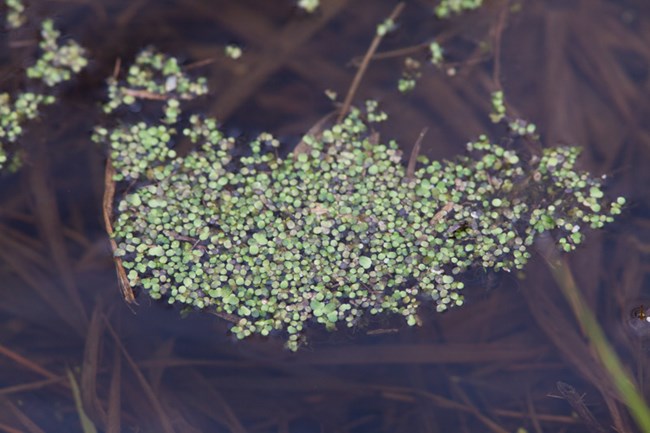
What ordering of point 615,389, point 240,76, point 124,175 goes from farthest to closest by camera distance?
point 240,76, point 124,175, point 615,389

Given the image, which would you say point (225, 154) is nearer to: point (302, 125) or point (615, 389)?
point (302, 125)

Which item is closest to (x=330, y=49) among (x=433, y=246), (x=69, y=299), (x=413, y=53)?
(x=413, y=53)

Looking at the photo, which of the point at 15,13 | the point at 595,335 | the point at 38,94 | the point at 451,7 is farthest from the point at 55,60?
the point at 595,335

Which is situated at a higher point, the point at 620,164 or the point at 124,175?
the point at 124,175

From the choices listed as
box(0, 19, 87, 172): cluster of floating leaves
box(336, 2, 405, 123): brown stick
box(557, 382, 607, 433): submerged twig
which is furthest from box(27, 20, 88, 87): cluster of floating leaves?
box(557, 382, 607, 433): submerged twig

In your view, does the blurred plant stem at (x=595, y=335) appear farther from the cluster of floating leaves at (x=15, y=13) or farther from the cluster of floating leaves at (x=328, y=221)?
the cluster of floating leaves at (x=15, y=13)

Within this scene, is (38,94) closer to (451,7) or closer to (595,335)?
(451,7)
